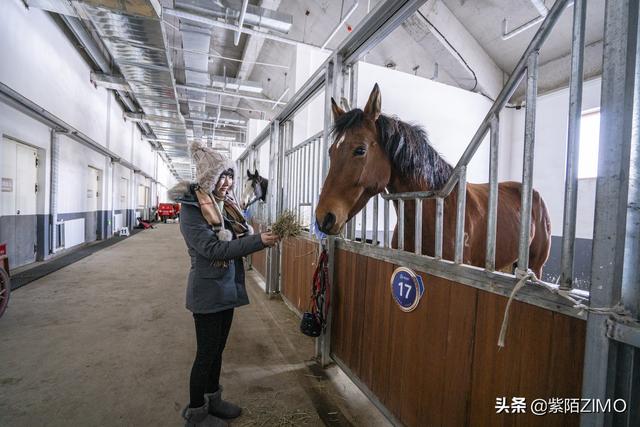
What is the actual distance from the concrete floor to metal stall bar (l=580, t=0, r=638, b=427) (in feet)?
4.33

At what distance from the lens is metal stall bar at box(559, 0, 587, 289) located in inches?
31.4

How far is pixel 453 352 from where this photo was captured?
1189mm

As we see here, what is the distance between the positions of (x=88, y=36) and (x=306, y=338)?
8011mm

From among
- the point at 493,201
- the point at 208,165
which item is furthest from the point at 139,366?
the point at 493,201

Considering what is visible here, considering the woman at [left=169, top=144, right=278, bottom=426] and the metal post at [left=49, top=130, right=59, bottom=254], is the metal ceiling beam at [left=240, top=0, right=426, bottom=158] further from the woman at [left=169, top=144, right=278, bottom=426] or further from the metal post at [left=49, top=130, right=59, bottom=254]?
the metal post at [left=49, top=130, right=59, bottom=254]

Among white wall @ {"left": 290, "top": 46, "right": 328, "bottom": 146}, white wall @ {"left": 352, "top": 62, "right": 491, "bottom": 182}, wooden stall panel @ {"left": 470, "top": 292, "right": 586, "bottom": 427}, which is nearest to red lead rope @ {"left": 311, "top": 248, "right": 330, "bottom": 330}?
wooden stall panel @ {"left": 470, "top": 292, "right": 586, "bottom": 427}

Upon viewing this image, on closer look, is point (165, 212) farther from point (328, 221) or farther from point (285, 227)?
point (328, 221)

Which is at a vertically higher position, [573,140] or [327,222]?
[573,140]

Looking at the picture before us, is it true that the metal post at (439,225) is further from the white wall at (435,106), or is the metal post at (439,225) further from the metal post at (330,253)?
the white wall at (435,106)

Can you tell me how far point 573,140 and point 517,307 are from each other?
535mm

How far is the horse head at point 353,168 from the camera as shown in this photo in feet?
4.75

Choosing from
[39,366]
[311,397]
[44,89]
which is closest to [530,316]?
[311,397]

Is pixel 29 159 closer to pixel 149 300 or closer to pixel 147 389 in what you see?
pixel 149 300

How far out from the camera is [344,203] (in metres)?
1.46
